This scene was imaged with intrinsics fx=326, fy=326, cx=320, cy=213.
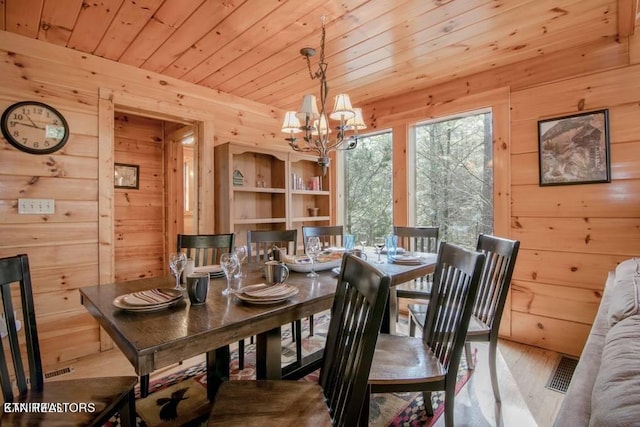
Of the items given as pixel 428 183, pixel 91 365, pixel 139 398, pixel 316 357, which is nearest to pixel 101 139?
pixel 91 365

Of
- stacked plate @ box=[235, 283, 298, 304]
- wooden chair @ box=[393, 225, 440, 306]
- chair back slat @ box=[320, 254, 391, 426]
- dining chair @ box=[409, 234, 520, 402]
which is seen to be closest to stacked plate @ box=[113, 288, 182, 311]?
stacked plate @ box=[235, 283, 298, 304]

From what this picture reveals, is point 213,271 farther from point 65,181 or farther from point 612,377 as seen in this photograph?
point 612,377

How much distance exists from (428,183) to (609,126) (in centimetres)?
143

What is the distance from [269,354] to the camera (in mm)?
1354

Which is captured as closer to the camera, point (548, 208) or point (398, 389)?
point (398, 389)

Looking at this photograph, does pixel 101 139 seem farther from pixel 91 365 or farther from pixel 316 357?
pixel 316 357

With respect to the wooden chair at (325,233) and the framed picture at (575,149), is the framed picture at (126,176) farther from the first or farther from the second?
the framed picture at (575,149)

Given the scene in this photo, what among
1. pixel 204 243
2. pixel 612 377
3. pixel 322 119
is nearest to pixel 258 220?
pixel 204 243

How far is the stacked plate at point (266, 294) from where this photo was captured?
1.29 metres

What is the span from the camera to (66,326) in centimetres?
244

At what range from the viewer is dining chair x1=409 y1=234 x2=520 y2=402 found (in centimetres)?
173

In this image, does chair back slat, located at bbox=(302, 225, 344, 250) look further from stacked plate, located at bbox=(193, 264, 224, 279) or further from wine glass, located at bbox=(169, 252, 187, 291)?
wine glass, located at bbox=(169, 252, 187, 291)

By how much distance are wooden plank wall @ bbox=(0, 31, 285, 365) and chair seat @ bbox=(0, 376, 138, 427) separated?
144 cm

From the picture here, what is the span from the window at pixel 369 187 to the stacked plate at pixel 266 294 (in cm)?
238
